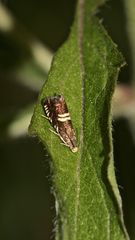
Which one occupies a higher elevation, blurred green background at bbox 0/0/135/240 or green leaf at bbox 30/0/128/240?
green leaf at bbox 30/0/128/240

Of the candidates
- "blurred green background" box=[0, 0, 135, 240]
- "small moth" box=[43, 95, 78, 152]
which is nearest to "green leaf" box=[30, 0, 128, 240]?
"small moth" box=[43, 95, 78, 152]

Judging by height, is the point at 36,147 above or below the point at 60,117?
below

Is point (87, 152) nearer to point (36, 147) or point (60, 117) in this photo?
point (60, 117)

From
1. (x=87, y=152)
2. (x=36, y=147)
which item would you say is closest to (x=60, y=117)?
(x=87, y=152)

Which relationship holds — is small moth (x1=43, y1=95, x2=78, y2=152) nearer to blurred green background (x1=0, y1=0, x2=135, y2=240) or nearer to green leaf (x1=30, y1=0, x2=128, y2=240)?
green leaf (x1=30, y1=0, x2=128, y2=240)

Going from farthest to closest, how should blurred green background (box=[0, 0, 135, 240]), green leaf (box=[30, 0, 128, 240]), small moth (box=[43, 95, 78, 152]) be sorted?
blurred green background (box=[0, 0, 135, 240])
small moth (box=[43, 95, 78, 152])
green leaf (box=[30, 0, 128, 240])

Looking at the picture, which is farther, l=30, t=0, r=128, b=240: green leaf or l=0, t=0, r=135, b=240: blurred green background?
l=0, t=0, r=135, b=240: blurred green background

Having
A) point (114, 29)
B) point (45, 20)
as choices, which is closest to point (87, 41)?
point (114, 29)
